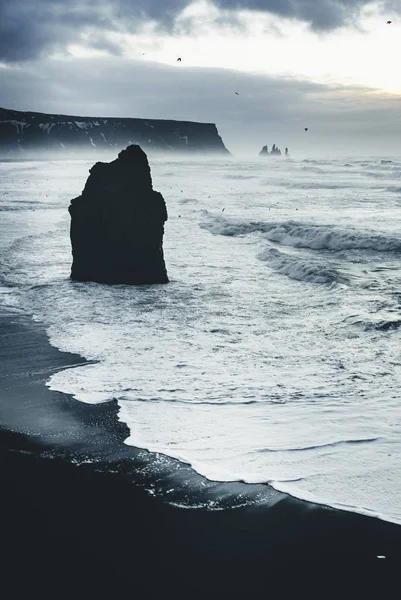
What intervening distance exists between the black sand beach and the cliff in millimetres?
147100

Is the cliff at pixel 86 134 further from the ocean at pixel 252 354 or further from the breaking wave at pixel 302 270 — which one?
the breaking wave at pixel 302 270

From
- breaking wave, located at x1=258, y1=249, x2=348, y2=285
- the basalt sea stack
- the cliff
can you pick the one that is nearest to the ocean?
breaking wave, located at x1=258, y1=249, x2=348, y2=285

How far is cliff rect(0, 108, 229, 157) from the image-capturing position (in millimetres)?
142750

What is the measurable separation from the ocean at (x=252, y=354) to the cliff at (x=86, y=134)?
433 ft

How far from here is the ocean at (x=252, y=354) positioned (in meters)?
6.04

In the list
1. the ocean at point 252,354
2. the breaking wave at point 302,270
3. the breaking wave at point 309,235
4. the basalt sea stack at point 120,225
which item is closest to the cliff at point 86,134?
the breaking wave at point 309,235

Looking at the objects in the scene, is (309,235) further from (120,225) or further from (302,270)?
(120,225)

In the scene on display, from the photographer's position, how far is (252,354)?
947 cm

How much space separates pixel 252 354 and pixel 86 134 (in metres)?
154

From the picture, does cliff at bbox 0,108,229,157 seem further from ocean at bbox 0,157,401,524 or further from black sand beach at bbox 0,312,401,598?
black sand beach at bbox 0,312,401,598

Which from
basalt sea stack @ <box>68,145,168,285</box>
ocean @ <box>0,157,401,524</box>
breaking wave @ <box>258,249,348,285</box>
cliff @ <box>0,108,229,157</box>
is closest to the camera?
ocean @ <box>0,157,401,524</box>

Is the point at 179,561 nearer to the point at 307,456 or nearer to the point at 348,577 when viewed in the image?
the point at 348,577

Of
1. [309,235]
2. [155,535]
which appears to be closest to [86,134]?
[309,235]

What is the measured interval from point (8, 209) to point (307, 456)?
30432mm
